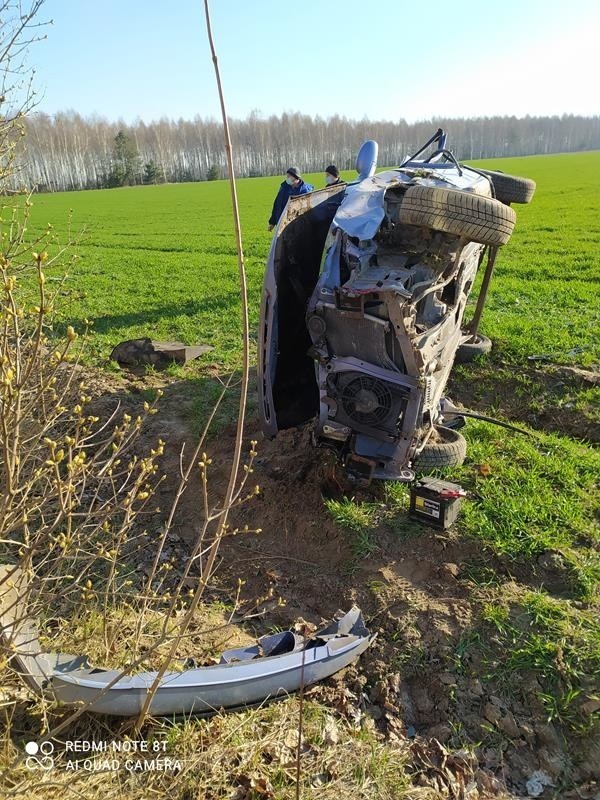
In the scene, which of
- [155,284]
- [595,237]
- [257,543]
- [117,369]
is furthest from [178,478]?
[595,237]

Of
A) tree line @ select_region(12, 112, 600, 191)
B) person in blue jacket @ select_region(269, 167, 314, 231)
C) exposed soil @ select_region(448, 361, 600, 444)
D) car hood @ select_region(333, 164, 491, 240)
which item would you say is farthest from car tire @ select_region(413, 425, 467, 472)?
tree line @ select_region(12, 112, 600, 191)

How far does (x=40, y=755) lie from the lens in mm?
2098

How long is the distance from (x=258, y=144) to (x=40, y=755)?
9309 cm

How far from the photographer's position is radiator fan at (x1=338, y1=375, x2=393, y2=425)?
12.0 ft

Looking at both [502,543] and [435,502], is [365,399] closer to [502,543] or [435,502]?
[435,502]

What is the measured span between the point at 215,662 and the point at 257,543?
1.11 metres

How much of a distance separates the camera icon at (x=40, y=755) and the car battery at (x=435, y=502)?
2320 mm

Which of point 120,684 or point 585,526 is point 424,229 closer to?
point 585,526

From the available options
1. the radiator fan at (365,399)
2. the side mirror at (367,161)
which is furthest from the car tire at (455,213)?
the side mirror at (367,161)

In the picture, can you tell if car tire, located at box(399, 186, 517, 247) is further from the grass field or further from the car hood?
the grass field

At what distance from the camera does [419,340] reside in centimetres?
351

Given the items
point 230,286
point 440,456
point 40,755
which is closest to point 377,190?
point 440,456

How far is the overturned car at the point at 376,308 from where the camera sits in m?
3.34

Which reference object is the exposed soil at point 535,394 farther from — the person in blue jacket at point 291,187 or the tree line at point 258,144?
the tree line at point 258,144
